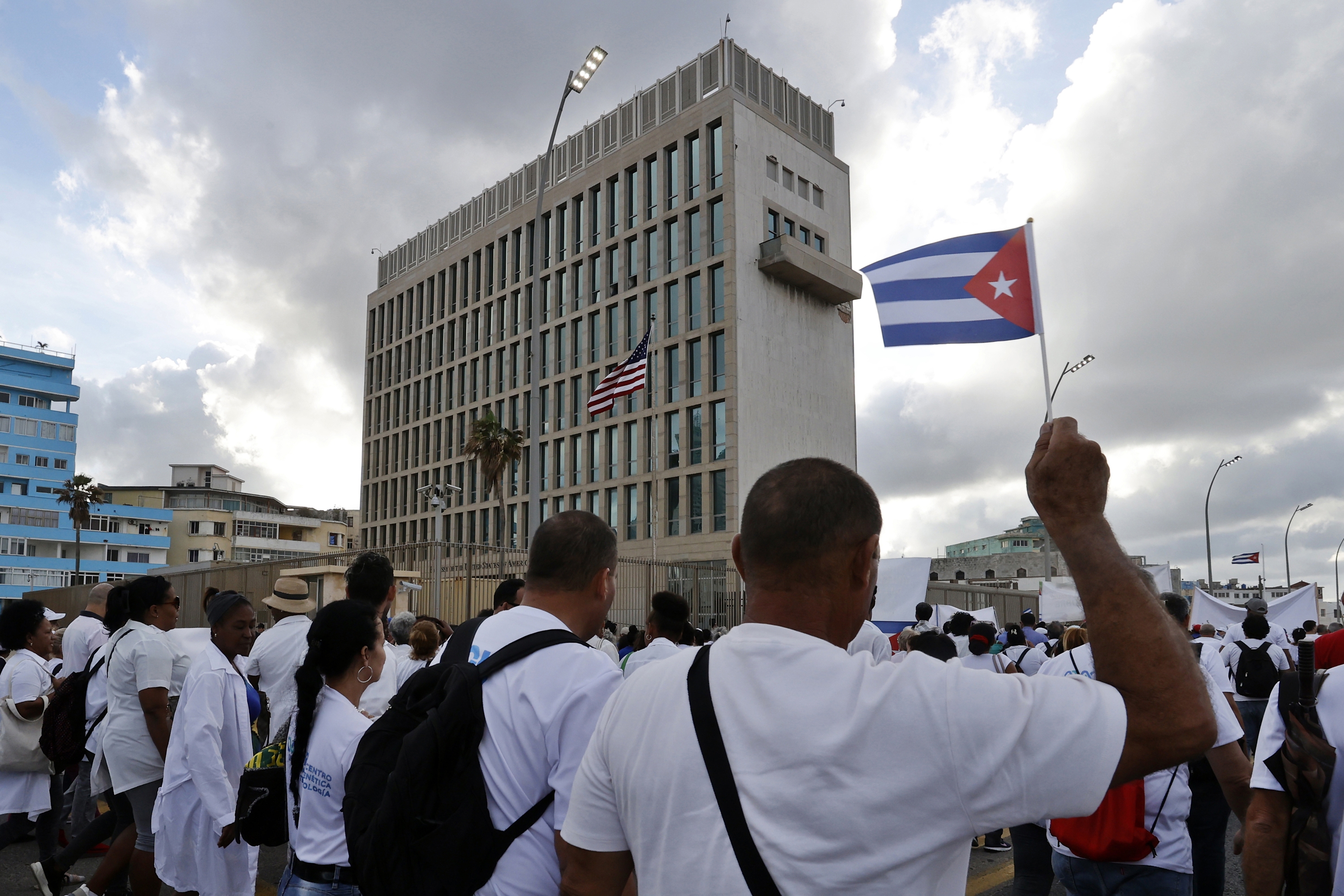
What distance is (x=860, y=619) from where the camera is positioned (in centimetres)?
181

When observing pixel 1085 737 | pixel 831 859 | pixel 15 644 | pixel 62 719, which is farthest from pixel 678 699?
pixel 15 644

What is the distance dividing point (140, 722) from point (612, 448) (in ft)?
134

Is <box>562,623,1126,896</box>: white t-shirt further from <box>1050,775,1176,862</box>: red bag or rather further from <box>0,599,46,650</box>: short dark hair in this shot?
<box>0,599,46,650</box>: short dark hair

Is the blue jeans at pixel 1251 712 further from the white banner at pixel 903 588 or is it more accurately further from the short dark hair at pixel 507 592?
the white banner at pixel 903 588

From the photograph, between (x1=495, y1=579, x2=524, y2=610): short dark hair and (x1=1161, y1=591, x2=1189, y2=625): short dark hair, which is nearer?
(x1=1161, y1=591, x2=1189, y2=625): short dark hair

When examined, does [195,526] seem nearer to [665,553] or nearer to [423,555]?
[665,553]

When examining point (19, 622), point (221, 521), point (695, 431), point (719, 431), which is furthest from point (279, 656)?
point (221, 521)

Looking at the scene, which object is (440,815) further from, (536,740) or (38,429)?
(38,429)

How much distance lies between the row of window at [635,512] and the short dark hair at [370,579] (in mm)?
31306

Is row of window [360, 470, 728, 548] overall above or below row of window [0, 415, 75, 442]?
below

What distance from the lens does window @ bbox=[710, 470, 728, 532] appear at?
40531mm

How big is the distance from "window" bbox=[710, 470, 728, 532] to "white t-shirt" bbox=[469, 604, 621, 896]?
37813 millimetres

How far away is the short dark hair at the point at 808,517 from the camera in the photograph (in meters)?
1.79

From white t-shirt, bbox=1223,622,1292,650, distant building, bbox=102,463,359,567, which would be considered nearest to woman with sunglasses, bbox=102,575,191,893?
white t-shirt, bbox=1223,622,1292,650
